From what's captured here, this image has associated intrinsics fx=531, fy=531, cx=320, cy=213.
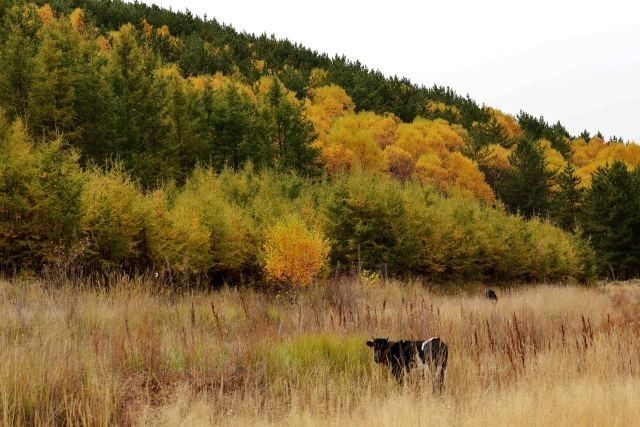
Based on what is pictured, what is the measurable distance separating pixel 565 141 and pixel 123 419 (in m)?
99.6

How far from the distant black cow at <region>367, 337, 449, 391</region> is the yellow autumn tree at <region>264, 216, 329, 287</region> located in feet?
40.2

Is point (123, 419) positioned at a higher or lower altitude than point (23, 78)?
lower

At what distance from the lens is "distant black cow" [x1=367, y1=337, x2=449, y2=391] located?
525cm

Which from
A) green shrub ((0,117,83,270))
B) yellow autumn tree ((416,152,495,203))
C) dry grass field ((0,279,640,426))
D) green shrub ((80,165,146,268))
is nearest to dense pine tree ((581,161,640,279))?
yellow autumn tree ((416,152,495,203))

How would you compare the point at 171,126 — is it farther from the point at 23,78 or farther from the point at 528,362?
the point at 528,362

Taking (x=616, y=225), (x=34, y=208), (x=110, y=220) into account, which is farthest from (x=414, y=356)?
(x=616, y=225)

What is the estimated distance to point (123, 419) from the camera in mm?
4137

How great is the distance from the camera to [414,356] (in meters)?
5.45

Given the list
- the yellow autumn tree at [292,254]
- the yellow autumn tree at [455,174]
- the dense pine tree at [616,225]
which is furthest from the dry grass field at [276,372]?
the yellow autumn tree at [455,174]

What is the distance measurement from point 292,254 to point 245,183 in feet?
43.8

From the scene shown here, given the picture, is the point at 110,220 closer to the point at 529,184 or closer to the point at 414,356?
the point at 414,356

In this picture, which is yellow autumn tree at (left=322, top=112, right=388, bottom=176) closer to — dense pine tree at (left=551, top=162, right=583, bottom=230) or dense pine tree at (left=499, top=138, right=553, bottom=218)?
dense pine tree at (left=499, top=138, right=553, bottom=218)

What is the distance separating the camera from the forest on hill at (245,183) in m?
15.2

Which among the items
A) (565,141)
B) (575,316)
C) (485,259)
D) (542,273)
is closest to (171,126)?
(485,259)
